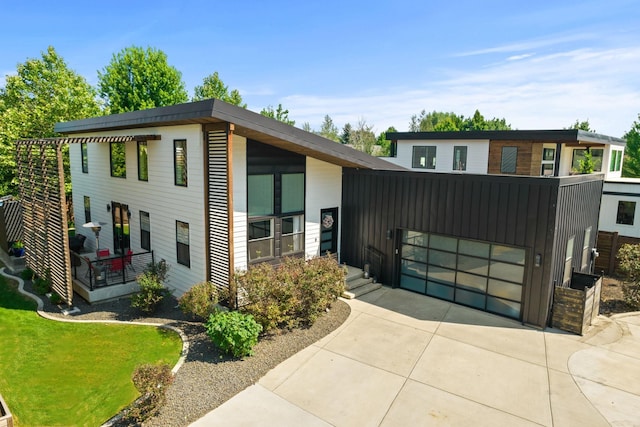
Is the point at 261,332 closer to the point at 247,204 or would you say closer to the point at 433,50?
the point at 247,204

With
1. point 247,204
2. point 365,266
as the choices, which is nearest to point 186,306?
point 247,204

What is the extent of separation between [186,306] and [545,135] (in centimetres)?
1691

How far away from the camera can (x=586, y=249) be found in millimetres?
13688

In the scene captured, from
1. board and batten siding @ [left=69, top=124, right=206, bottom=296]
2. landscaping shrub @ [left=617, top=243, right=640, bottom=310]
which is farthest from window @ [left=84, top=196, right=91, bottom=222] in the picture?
landscaping shrub @ [left=617, top=243, right=640, bottom=310]

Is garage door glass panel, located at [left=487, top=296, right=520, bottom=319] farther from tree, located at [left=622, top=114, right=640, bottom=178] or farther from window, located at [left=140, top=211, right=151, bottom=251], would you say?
tree, located at [left=622, top=114, right=640, bottom=178]

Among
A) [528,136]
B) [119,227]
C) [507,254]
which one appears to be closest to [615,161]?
[528,136]

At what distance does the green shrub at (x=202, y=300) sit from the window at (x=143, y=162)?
17.3ft

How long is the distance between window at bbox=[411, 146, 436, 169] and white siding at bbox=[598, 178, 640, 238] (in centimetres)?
828

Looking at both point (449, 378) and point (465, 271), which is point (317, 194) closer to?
point (465, 271)

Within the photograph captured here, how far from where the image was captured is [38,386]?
8039 mm

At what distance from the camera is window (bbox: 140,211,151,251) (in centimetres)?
1372

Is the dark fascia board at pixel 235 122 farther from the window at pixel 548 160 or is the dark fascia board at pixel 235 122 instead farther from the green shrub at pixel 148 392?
the window at pixel 548 160

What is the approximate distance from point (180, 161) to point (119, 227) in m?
5.85

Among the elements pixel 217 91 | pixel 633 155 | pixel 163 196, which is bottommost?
pixel 163 196
